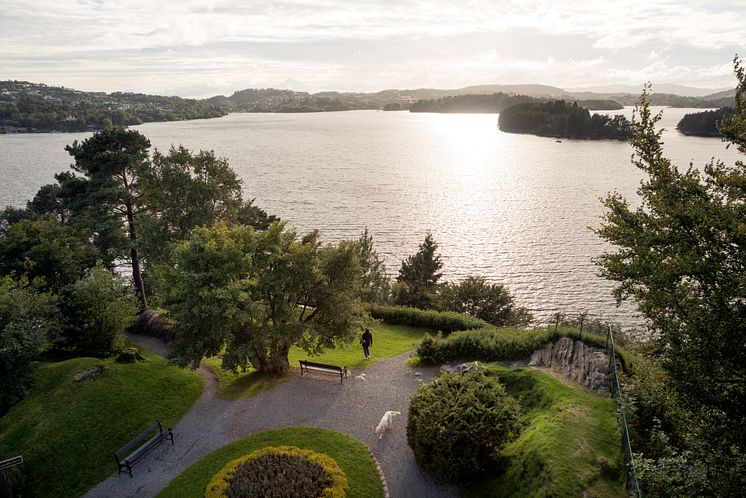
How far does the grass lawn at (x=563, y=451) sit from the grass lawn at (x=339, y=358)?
10.5 m

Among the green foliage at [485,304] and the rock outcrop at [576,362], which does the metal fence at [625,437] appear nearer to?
the rock outcrop at [576,362]

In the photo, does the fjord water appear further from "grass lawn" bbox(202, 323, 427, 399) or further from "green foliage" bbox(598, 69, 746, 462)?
"grass lawn" bbox(202, 323, 427, 399)

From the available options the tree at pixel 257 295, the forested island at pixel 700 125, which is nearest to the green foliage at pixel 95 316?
the tree at pixel 257 295

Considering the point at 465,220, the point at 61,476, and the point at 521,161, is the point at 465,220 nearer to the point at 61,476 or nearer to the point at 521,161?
Result: the point at 521,161

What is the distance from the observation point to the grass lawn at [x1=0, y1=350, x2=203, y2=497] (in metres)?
17.8

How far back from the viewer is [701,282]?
11.5m

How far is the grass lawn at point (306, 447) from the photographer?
51.9ft

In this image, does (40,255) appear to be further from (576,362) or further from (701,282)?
(701,282)

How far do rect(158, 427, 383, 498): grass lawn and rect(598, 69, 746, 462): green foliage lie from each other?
1049cm

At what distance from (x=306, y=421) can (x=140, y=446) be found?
7.22 meters

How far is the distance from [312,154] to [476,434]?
395ft

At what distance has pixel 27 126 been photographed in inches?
7151

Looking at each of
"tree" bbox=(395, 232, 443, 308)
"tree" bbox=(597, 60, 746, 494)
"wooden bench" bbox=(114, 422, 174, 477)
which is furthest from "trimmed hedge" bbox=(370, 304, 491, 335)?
"wooden bench" bbox=(114, 422, 174, 477)

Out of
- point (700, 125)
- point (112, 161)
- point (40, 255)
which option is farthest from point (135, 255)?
point (700, 125)
